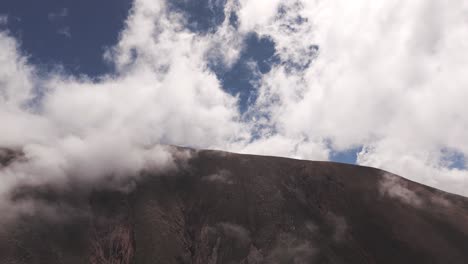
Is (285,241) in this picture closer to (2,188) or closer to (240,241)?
(240,241)

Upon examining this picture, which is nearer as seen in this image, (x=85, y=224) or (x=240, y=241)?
(x=85, y=224)

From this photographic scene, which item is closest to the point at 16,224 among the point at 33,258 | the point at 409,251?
the point at 33,258

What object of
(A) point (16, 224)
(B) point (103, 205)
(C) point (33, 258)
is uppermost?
(B) point (103, 205)

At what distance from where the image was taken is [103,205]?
199 metres

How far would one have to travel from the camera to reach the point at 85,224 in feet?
600

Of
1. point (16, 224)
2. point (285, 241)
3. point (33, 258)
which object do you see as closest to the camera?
point (33, 258)

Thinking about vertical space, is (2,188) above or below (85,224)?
above

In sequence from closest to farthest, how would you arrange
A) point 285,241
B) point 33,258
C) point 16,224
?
point 33,258, point 16,224, point 285,241

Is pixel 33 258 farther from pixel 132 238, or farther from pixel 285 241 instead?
pixel 285 241

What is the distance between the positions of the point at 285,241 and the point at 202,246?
40.5 metres

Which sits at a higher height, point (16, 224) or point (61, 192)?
point (61, 192)

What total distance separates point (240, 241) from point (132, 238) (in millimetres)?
51272

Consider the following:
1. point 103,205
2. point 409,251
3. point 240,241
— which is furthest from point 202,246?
point 409,251

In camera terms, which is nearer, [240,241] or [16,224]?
[16,224]
